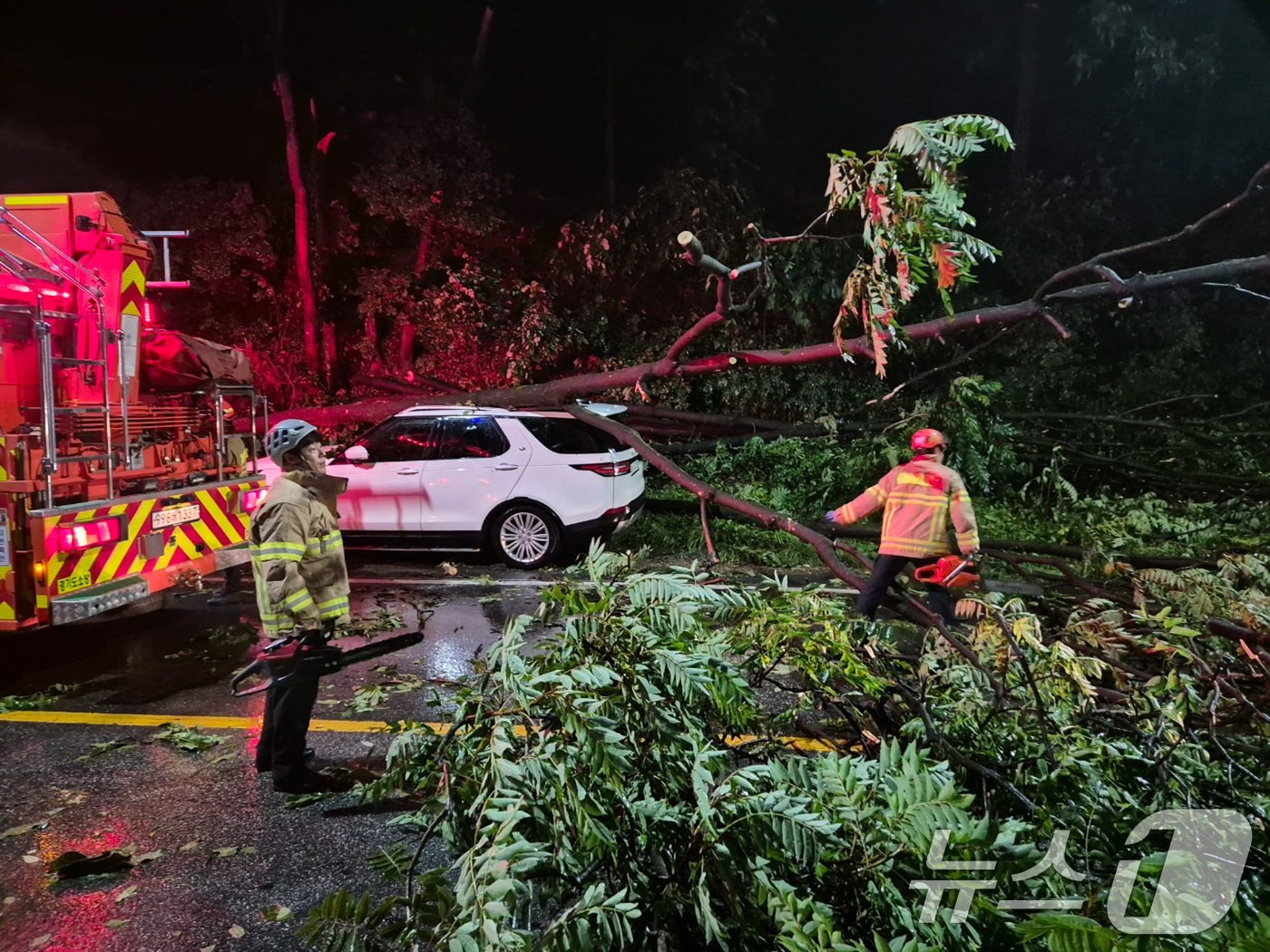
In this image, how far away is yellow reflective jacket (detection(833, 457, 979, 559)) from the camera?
5.42m

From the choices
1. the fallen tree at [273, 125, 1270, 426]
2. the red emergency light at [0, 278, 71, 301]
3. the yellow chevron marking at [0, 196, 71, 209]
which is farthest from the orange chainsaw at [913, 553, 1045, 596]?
the yellow chevron marking at [0, 196, 71, 209]

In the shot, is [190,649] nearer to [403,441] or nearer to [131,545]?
[131,545]

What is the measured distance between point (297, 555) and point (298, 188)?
12066 millimetres

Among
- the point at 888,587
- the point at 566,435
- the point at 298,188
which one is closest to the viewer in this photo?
the point at 888,587

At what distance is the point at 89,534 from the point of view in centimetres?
509

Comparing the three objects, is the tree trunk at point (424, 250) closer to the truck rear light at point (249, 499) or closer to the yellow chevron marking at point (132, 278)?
the yellow chevron marking at point (132, 278)

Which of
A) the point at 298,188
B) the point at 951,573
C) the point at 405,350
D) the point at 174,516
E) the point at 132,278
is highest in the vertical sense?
the point at 298,188

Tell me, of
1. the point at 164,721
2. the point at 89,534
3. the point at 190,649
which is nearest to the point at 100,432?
the point at 89,534

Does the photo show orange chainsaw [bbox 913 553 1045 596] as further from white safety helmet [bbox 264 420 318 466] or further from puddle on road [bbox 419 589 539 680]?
white safety helmet [bbox 264 420 318 466]

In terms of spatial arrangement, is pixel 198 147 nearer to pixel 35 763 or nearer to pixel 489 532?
pixel 489 532

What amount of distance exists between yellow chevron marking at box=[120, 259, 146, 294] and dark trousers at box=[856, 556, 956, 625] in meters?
5.30

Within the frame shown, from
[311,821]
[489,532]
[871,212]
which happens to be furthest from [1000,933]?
[489,532]

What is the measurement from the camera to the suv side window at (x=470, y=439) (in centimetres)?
845

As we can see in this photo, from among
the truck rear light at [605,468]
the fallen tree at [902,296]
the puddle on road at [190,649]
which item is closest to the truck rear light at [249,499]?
the puddle on road at [190,649]
